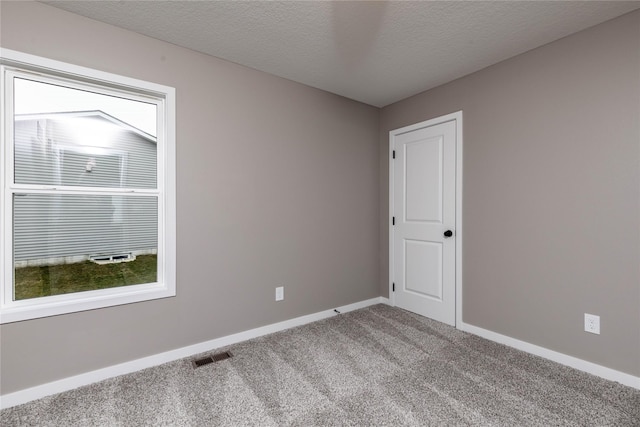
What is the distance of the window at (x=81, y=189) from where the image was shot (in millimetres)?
1855

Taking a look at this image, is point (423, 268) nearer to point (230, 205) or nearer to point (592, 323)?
point (592, 323)

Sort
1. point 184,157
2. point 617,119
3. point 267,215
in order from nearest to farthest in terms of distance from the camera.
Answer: point 617,119 < point 184,157 < point 267,215

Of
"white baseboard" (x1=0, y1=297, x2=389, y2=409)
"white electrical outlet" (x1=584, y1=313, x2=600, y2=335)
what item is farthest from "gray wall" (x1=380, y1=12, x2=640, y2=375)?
"white baseboard" (x1=0, y1=297, x2=389, y2=409)

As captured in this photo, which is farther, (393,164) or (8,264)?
(393,164)

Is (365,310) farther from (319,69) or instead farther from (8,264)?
(8,264)

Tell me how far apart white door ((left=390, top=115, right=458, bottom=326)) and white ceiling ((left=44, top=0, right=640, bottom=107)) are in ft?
2.40

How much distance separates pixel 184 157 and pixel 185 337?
55.6 inches

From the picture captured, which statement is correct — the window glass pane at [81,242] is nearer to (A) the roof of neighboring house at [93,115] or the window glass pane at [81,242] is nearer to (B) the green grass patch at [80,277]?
(B) the green grass patch at [80,277]

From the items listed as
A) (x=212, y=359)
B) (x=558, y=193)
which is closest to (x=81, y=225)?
(x=212, y=359)

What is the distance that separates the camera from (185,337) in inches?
93.4

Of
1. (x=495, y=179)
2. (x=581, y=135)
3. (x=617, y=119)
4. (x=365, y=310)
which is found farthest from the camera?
(x=365, y=310)

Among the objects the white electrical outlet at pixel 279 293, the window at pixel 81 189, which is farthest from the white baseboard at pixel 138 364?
the window at pixel 81 189

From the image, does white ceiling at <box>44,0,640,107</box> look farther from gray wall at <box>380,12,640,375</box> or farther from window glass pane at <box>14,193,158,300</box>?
window glass pane at <box>14,193,158,300</box>

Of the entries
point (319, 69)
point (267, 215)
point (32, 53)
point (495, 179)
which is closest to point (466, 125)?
point (495, 179)
